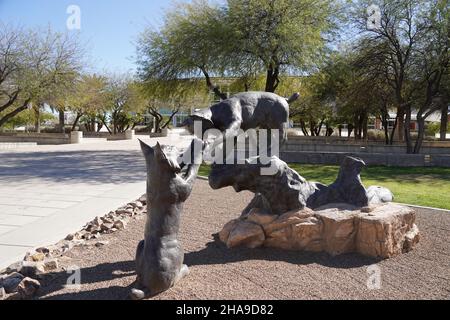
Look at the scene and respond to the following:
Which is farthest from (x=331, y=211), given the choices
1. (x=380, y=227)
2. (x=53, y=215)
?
(x=53, y=215)

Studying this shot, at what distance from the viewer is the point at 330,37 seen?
17.6 metres

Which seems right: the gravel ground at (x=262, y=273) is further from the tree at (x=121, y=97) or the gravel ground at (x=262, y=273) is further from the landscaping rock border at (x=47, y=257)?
the tree at (x=121, y=97)

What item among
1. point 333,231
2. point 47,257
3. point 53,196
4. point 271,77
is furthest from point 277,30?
point 47,257

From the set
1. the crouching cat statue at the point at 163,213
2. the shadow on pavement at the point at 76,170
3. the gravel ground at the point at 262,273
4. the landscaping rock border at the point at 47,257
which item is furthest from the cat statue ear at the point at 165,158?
the shadow on pavement at the point at 76,170

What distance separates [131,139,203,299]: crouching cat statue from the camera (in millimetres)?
3939

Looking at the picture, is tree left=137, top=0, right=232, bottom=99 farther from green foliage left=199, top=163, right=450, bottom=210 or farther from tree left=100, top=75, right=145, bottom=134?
tree left=100, top=75, right=145, bottom=134

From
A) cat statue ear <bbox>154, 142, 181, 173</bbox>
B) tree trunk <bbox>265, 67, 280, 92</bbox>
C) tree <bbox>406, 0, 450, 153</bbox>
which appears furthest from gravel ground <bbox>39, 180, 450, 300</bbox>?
tree <bbox>406, 0, 450, 153</bbox>

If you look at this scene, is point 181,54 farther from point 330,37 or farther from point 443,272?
point 443,272

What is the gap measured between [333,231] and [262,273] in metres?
1.27

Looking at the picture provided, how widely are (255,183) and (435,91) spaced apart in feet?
50.4

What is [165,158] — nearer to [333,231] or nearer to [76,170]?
[333,231]

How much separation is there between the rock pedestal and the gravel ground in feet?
0.41

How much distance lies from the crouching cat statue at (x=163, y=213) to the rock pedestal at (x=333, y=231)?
1.52 metres

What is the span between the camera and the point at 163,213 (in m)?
4.06
